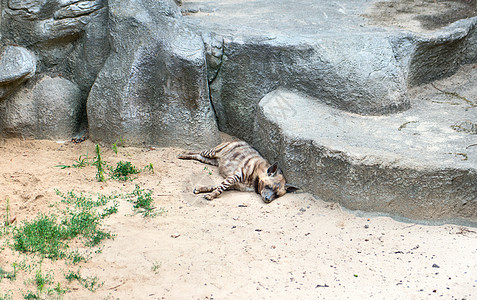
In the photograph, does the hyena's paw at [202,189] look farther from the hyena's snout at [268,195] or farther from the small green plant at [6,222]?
the small green plant at [6,222]

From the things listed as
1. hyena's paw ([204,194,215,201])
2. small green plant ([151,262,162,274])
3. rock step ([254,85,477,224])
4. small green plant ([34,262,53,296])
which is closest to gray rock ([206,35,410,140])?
rock step ([254,85,477,224])

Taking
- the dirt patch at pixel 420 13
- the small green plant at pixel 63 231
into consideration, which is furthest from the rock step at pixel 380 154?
the small green plant at pixel 63 231

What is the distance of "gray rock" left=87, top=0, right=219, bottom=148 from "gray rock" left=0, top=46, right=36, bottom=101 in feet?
2.70

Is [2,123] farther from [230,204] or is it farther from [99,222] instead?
[230,204]

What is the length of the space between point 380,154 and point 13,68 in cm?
428

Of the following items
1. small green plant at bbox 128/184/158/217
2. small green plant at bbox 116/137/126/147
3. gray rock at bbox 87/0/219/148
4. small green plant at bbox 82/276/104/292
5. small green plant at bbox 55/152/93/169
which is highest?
gray rock at bbox 87/0/219/148

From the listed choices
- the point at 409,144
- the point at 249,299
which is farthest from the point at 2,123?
the point at 409,144

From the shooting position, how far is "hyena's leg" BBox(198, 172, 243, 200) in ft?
16.9

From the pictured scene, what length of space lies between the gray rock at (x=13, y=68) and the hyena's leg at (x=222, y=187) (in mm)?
2627

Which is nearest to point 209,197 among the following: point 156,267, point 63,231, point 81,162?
point 156,267

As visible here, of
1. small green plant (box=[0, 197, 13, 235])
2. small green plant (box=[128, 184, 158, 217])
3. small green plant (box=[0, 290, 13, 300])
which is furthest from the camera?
small green plant (box=[128, 184, 158, 217])

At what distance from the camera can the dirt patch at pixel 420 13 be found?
21.0 feet

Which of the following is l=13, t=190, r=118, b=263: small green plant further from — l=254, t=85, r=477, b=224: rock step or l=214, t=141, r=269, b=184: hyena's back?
l=254, t=85, r=477, b=224: rock step

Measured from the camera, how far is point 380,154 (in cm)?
450
